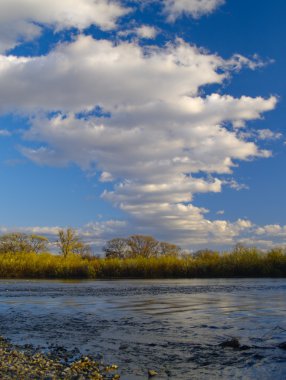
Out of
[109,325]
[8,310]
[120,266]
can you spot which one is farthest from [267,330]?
[120,266]

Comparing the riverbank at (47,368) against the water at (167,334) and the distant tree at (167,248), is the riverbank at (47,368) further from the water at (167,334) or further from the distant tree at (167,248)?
the distant tree at (167,248)

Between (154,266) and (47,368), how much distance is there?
4406cm

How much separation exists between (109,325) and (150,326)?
46.8 inches

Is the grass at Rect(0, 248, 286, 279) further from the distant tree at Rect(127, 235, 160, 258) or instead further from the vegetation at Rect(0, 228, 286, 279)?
the distant tree at Rect(127, 235, 160, 258)

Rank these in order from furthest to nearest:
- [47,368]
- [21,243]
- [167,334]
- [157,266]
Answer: [21,243], [157,266], [167,334], [47,368]

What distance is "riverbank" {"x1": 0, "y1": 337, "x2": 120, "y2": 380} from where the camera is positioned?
628cm

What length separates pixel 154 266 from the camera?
5031 cm

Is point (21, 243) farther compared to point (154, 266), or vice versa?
point (21, 243)

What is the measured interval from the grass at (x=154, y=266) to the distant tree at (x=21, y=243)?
1450cm

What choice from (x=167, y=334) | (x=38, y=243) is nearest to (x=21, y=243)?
(x=38, y=243)

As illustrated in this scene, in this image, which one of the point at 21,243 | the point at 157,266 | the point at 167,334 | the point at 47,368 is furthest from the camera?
the point at 21,243

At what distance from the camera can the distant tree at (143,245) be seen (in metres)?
79.9

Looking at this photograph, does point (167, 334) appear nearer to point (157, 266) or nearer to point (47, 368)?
point (47, 368)

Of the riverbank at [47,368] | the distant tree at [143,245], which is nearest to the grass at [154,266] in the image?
the distant tree at [143,245]
